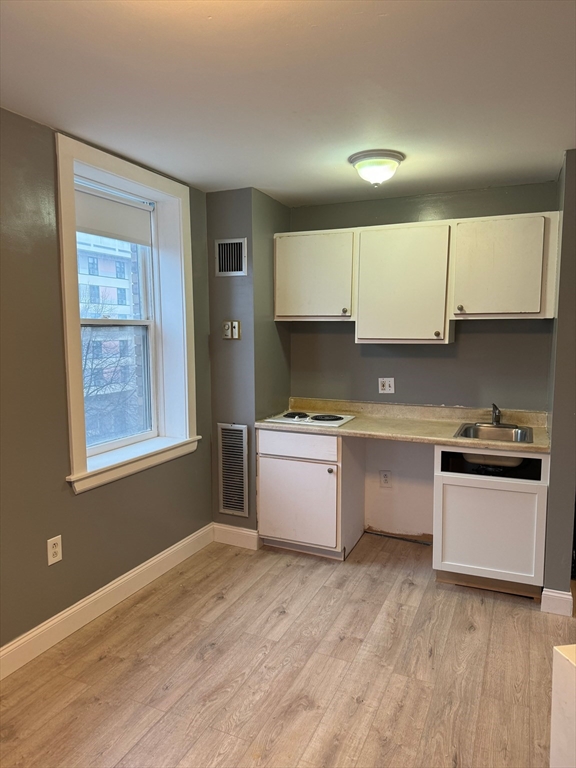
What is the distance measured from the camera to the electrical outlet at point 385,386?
3.54m

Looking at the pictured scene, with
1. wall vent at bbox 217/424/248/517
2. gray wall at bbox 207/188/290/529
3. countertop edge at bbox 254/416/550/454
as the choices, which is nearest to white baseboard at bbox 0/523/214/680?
→ wall vent at bbox 217/424/248/517

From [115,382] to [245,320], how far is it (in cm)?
88

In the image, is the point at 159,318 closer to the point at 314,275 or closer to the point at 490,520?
the point at 314,275

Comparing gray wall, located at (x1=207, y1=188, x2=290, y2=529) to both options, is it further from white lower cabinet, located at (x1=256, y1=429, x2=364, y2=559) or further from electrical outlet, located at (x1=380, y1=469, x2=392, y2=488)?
electrical outlet, located at (x1=380, y1=469, x2=392, y2=488)

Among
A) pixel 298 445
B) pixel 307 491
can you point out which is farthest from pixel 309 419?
pixel 307 491

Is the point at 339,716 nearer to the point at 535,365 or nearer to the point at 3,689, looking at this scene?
the point at 3,689

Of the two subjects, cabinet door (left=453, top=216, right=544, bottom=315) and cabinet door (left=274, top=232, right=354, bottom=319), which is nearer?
cabinet door (left=453, top=216, right=544, bottom=315)

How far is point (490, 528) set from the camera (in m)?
2.76

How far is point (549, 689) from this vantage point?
2.07m

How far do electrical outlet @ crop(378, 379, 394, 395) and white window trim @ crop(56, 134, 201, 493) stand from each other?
1.28 meters

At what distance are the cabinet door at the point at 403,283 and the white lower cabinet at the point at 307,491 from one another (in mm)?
776

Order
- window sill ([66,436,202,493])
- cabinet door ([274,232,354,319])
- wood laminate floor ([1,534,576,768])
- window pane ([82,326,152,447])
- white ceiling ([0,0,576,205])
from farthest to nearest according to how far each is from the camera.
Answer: cabinet door ([274,232,354,319])
window pane ([82,326,152,447])
window sill ([66,436,202,493])
wood laminate floor ([1,534,576,768])
white ceiling ([0,0,576,205])

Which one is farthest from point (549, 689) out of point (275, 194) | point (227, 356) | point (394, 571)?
point (275, 194)

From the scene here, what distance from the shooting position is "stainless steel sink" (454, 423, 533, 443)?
9.88 ft
